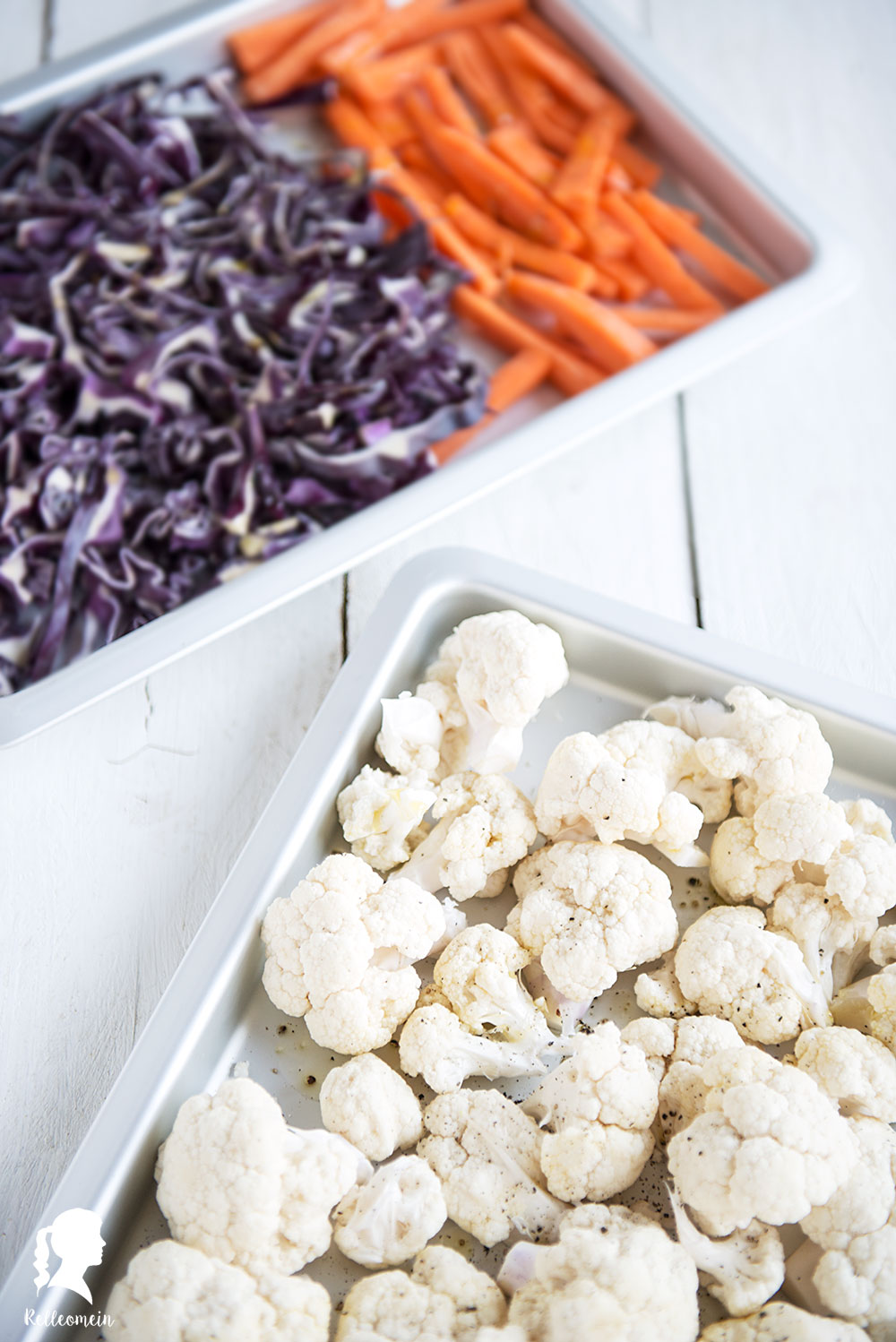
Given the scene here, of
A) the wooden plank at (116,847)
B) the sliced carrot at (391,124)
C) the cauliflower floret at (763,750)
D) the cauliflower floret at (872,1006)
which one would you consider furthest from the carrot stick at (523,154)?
the cauliflower floret at (872,1006)

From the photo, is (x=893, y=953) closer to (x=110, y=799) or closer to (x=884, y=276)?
(x=110, y=799)

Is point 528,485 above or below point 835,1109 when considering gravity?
above

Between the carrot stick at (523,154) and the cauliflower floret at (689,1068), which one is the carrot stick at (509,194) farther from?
the cauliflower floret at (689,1068)

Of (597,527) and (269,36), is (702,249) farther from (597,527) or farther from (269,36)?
(269,36)

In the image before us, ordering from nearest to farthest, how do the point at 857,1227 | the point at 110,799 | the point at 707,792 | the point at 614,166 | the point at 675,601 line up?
1. the point at 857,1227
2. the point at 707,792
3. the point at 110,799
4. the point at 675,601
5. the point at 614,166

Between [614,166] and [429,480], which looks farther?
[614,166]

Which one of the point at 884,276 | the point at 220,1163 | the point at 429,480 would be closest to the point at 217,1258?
the point at 220,1163

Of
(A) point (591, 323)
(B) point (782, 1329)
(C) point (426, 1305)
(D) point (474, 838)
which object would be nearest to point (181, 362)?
(A) point (591, 323)

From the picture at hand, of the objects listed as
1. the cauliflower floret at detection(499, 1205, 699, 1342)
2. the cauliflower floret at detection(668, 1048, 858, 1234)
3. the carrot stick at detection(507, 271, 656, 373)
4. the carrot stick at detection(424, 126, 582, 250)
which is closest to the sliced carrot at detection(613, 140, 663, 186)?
the carrot stick at detection(424, 126, 582, 250)
